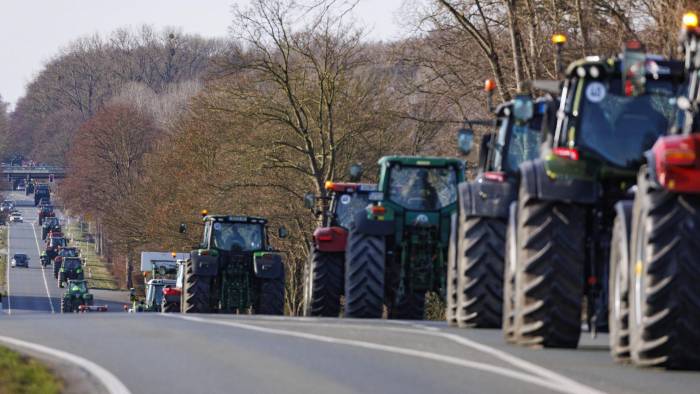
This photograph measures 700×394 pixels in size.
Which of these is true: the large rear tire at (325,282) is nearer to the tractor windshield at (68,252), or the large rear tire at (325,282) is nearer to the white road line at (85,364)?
the white road line at (85,364)

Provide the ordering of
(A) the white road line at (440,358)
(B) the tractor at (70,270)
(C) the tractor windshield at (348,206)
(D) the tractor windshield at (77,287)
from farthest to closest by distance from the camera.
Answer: (B) the tractor at (70,270) → (D) the tractor windshield at (77,287) → (C) the tractor windshield at (348,206) → (A) the white road line at (440,358)

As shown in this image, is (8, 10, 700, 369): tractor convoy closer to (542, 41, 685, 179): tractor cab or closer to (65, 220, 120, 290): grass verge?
(542, 41, 685, 179): tractor cab

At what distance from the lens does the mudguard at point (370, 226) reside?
2189 centimetres

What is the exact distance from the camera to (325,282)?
2484 cm

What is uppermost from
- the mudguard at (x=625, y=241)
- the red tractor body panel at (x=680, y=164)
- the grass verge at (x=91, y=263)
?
the red tractor body panel at (x=680, y=164)

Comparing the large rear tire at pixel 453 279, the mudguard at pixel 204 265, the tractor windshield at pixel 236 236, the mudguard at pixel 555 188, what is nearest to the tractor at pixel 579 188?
the mudguard at pixel 555 188

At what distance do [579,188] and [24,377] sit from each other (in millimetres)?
4899

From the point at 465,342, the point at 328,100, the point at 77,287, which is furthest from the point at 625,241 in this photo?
the point at 77,287

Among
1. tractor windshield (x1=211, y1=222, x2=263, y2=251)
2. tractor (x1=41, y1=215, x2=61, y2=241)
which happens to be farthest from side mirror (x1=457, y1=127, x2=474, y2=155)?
tractor (x1=41, y1=215, x2=61, y2=241)

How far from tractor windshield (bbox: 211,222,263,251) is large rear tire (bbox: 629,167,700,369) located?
2083 centimetres

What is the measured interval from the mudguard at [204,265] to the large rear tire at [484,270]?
12.5m

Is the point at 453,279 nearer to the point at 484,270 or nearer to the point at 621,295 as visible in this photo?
the point at 484,270

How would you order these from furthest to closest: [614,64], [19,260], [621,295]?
[19,260], [614,64], [621,295]

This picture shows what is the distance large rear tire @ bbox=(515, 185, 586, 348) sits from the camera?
13328mm
